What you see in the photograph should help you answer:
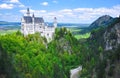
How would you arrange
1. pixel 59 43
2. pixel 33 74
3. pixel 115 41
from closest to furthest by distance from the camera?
pixel 33 74 < pixel 115 41 < pixel 59 43

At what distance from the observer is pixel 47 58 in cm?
13350

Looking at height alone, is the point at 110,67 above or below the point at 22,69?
above

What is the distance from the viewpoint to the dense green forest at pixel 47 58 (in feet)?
188

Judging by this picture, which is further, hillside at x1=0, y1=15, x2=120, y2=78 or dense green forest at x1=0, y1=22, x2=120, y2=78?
dense green forest at x1=0, y1=22, x2=120, y2=78

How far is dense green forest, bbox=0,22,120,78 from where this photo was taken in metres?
57.4

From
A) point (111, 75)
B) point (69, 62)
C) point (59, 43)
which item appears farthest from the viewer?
point (59, 43)

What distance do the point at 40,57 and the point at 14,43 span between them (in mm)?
10508

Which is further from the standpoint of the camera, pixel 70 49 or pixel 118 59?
pixel 70 49

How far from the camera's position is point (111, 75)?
42000 millimetres

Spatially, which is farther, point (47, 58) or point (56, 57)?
point (56, 57)

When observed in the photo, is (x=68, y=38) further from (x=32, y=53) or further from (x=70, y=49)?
(x=32, y=53)

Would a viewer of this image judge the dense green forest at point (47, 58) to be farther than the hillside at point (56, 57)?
Yes

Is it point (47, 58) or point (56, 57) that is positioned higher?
point (47, 58)

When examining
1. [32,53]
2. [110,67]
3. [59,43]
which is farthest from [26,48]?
[110,67]
